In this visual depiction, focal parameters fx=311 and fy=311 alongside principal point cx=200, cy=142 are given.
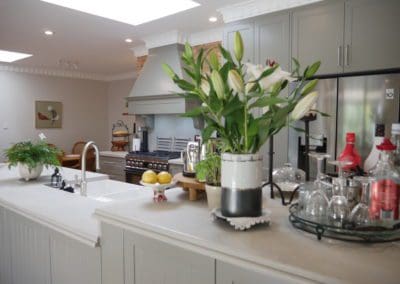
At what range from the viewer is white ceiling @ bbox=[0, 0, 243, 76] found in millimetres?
3197

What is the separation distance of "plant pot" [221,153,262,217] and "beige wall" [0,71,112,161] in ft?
21.2

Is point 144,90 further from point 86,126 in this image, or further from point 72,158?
point 86,126

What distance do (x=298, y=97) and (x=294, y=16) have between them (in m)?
2.28

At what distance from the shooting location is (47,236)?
158 cm

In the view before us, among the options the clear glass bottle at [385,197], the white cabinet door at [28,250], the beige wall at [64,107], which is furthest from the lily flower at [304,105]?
the beige wall at [64,107]

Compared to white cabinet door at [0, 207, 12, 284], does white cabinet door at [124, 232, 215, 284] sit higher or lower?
higher

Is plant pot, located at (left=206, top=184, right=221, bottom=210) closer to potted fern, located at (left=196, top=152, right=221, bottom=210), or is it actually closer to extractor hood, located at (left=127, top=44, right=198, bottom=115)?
potted fern, located at (left=196, top=152, right=221, bottom=210)

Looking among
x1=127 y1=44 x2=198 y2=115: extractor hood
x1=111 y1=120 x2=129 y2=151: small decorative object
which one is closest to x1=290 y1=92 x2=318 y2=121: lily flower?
x1=127 y1=44 x2=198 y2=115: extractor hood

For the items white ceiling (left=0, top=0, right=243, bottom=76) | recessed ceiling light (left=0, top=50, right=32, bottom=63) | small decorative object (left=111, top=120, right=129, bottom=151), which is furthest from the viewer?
small decorative object (left=111, top=120, right=129, bottom=151)

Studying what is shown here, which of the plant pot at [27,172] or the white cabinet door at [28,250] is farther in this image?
the plant pot at [27,172]

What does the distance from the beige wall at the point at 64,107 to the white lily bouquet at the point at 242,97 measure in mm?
6414

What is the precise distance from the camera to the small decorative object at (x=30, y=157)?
2.38 meters

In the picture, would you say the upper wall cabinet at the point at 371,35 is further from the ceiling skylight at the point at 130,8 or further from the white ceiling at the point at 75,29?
the ceiling skylight at the point at 130,8

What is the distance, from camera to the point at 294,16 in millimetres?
2893
